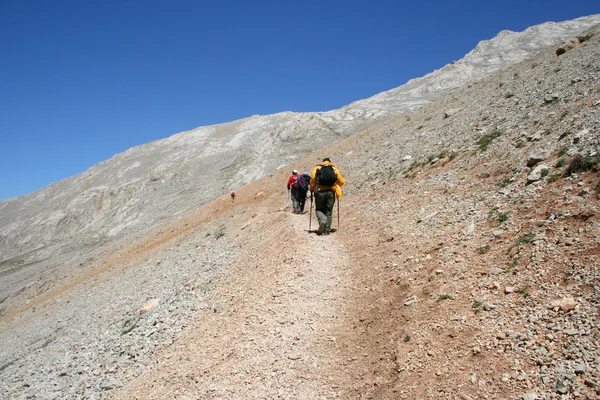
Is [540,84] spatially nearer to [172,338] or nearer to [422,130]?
[422,130]

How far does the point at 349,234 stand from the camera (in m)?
12.8

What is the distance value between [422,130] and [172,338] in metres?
18.6

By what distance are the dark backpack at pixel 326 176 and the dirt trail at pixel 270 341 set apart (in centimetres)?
264

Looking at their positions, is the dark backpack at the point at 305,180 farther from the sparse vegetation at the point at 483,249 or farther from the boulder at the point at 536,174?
the sparse vegetation at the point at 483,249

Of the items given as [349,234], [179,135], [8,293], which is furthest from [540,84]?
[179,135]

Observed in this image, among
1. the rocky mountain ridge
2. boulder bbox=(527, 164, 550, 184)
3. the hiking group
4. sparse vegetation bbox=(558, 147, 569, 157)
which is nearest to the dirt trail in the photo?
the hiking group

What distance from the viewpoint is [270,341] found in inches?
275

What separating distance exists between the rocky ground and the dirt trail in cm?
4

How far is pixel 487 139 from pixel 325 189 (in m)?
6.66

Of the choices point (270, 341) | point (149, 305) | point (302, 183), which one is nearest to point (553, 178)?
point (270, 341)

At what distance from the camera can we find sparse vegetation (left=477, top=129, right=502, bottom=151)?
539 inches

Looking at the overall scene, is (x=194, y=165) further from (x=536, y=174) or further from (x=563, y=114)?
(x=536, y=174)

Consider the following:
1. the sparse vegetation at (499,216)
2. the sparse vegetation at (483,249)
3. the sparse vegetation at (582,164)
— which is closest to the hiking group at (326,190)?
the sparse vegetation at (499,216)

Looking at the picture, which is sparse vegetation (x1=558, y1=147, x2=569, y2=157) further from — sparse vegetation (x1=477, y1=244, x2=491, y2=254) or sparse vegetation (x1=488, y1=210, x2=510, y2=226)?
sparse vegetation (x1=477, y1=244, x2=491, y2=254)
